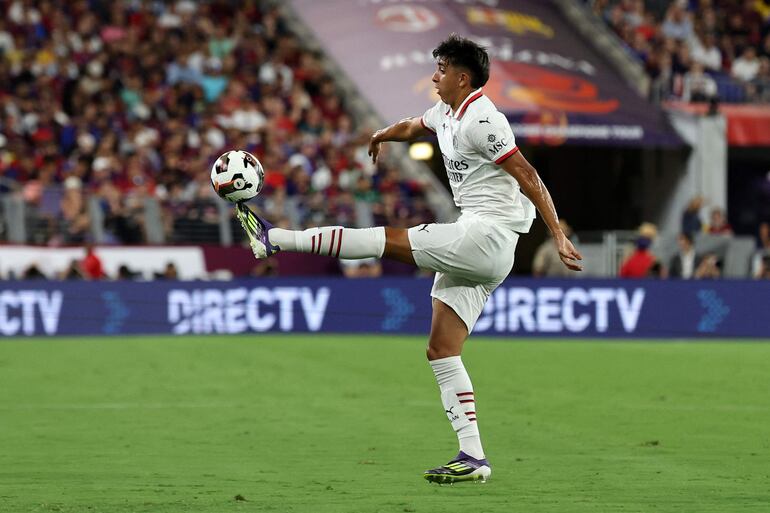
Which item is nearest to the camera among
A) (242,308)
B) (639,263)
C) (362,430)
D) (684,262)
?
(362,430)

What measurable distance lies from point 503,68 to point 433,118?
74.3ft

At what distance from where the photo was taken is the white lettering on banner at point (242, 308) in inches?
871

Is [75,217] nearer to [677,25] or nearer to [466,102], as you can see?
[466,102]

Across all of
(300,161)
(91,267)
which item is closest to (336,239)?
(91,267)

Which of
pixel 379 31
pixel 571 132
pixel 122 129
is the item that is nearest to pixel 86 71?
pixel 122 129

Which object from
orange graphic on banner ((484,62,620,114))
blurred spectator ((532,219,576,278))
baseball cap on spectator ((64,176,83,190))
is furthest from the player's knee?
orange graphic on banner ((484,62,620,114))

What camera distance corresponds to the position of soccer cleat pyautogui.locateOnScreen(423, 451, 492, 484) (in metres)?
8.20

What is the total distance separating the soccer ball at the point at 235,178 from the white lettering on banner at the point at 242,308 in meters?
14.1

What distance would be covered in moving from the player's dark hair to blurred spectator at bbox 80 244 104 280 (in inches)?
604

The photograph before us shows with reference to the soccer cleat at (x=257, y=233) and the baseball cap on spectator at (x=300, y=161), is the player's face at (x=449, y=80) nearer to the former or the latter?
the soccer cleat at (x=257, y=233)

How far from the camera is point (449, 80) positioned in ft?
26.9

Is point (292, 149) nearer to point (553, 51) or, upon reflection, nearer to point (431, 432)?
point (553, 51)

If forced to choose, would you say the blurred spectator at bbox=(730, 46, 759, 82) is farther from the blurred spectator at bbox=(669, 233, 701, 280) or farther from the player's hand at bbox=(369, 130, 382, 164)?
the player's hand at bbox=(369, 130, 382, 164)

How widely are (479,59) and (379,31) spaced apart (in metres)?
24.3
